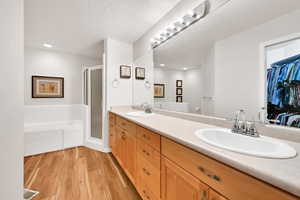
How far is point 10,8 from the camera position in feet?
2.36

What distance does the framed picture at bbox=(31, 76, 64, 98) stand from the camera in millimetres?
3324

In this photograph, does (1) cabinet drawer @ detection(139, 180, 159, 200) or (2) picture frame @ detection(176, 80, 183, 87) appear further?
(2) picture frame @ detection(176, 80, 183, 87)

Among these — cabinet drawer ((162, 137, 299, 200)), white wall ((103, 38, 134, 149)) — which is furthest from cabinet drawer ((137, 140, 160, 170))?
white wall ((103, 38, 134, 149))

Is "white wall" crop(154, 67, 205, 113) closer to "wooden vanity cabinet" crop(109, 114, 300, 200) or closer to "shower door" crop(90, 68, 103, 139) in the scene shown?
"wooden vanity cabinet" crop(109, 114, 300, 200)

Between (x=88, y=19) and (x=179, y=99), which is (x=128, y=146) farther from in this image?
(x=88, y=19)

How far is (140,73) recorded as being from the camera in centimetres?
266

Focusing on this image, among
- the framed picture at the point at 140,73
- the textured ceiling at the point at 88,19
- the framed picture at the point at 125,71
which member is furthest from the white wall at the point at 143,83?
the textured ceiling at the point at 88,19

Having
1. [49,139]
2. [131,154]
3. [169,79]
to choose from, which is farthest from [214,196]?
[49,139]

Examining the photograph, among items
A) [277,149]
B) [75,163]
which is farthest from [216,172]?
[75,163]

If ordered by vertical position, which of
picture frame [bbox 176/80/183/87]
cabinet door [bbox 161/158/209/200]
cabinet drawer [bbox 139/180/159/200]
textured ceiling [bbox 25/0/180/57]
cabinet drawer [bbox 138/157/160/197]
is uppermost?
textured ceiling [bbox 25/0/180/57]

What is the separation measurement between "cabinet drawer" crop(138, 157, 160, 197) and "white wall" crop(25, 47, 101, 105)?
125 inches

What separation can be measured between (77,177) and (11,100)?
1.57 metres

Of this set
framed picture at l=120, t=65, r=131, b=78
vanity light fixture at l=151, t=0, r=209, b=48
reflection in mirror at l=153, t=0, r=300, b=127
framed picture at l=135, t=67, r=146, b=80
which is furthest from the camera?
A: framed picture at l=120, t=65, r=131, b=78

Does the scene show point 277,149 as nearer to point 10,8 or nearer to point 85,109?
point 10,8
